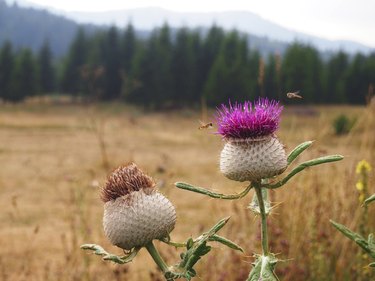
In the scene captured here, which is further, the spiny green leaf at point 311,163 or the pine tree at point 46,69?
the pine tree at point 46,69

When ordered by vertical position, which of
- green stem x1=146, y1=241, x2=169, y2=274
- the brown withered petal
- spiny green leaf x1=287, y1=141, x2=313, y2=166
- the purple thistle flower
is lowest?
green stem x1=146, y1=241, x2=169, y2=274

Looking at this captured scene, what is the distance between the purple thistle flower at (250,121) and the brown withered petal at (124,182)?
448 millimetres

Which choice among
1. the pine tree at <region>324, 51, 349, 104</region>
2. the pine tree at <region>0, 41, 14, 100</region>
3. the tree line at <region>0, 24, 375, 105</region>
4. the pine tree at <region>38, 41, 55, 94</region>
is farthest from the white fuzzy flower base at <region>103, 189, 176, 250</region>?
the pine tree at <region>38, 41, 55, 94</region>

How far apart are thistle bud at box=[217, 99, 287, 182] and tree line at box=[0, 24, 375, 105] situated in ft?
184

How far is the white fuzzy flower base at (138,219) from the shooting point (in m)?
2.51

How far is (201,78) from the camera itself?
7419 cm

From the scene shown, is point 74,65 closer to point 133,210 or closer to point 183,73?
point 183,73

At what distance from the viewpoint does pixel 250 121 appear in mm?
2561

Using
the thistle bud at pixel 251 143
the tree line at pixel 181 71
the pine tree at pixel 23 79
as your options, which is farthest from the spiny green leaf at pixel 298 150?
the pine tree at pixel 23 79

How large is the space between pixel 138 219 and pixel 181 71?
70.1m

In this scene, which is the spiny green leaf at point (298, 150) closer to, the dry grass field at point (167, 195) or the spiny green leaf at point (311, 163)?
the spiny green leaf at point (311, 163)

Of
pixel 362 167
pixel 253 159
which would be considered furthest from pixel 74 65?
pixel 253 159

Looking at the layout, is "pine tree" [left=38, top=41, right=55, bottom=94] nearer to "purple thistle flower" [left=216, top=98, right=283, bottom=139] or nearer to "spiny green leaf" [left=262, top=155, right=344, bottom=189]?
"purple thistle flower" [left=216, top=98, right=283, bottom=139]

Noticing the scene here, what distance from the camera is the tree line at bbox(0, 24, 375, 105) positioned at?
215ft
